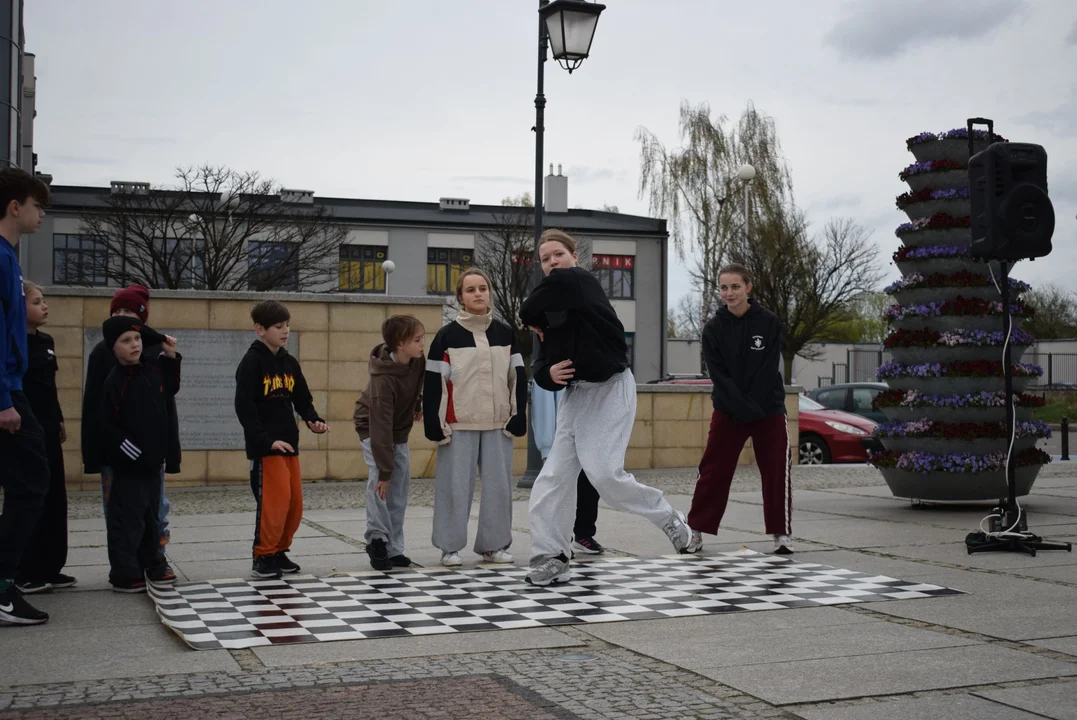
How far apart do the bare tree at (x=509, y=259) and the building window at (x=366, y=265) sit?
14.9ft

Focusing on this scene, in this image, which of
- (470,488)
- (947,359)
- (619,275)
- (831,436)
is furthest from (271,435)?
(619,275)

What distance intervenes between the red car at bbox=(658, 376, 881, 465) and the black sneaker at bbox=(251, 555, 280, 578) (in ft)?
38.5

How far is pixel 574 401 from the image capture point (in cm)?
691

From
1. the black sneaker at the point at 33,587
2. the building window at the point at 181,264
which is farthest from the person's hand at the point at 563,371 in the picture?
the building window at the point at 181,264

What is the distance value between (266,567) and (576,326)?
2.31 m

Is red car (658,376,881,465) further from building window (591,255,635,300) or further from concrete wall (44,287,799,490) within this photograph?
building window (591,255,635,300)

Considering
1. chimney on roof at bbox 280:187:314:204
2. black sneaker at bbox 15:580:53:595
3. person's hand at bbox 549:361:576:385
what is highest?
chimney on roof at bbox 280:187:314:204

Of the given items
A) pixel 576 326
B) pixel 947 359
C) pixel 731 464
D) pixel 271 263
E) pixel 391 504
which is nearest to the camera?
pixel 576 326

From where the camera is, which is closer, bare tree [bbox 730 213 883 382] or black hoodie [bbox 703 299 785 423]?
black hoodie [bbox 703 299 785 423]

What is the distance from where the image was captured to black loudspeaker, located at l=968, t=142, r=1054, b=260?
26.0ft

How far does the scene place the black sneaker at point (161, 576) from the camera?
6879 mm

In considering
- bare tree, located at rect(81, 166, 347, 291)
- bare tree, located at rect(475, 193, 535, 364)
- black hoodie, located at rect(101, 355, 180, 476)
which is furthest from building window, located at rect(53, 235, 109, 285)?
black hoodie, located at rect(101, 355, 180, 476)

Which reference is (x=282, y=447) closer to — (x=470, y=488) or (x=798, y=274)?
(x=470, y=488)

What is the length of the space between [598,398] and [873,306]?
8475 centimetres
